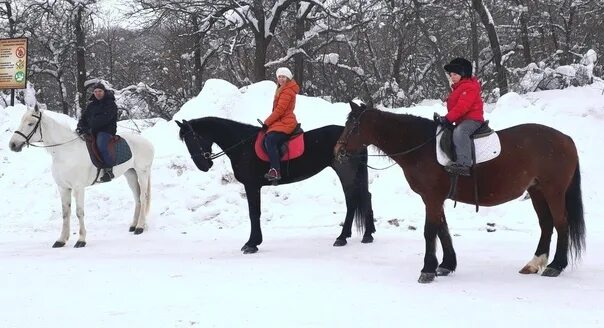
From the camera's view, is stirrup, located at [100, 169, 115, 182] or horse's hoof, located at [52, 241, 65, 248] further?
stirrup, located at [100, 169, 115, 182]

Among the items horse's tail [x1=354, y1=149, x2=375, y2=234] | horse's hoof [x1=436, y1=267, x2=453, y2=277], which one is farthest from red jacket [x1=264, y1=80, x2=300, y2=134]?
horse's hoof [x1=436, y1=267, x2=453, y2=277]

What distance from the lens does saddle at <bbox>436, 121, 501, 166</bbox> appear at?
227 inches

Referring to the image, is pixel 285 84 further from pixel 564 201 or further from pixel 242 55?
pixel 242 55

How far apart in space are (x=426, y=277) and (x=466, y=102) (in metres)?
1.91

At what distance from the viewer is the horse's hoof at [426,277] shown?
221 inches

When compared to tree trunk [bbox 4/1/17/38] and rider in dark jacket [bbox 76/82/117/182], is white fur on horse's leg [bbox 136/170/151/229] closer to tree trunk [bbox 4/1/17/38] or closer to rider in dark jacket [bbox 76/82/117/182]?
rider in dark jacket [bbox 76/82/117/182]

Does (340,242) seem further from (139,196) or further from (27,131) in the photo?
(27,131)

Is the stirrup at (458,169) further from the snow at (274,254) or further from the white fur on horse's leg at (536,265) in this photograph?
the white fur on horse's leg at (536,265)

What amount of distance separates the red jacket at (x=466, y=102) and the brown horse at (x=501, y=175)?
12.6 inches

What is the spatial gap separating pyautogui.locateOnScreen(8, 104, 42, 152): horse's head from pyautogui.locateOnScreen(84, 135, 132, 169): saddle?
0.74 metres

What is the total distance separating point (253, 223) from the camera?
7.73 m

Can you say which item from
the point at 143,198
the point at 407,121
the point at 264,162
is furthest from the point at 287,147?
the point at 143,198

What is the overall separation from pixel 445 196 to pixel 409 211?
3.90 meters

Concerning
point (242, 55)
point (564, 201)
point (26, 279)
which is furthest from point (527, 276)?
point (242, 55)
